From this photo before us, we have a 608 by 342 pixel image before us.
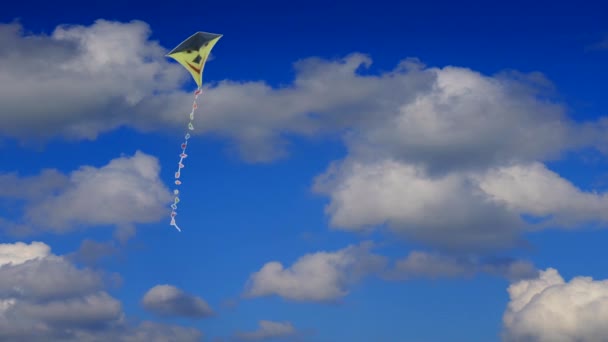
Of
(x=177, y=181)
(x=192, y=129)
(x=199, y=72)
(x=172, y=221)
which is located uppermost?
(x=199, y=72)

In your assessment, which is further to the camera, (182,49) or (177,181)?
(182,49)

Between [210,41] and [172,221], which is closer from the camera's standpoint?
[172,221]

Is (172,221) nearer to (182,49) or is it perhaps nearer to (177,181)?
(177,181)

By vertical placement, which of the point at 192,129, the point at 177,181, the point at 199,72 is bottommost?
the point at 177,181

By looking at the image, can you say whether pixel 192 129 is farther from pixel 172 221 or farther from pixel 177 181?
pixel 172 221

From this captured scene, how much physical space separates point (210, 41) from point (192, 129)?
915 inches

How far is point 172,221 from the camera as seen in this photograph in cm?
9544

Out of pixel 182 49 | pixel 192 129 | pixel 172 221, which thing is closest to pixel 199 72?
pixel 182 49

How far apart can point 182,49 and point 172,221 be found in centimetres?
3649

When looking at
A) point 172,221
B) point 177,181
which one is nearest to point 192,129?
point 177,181

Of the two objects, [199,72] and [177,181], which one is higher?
[199,72]

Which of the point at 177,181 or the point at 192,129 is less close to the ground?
the point at 192,129

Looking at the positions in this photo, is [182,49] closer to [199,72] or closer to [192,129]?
[199,72]

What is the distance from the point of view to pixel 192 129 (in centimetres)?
9988
